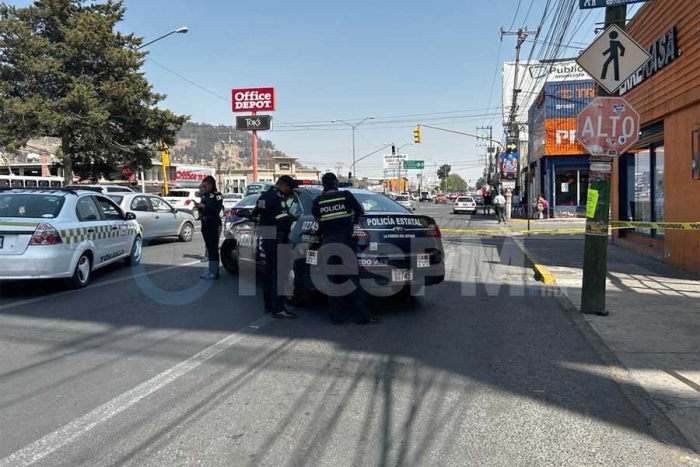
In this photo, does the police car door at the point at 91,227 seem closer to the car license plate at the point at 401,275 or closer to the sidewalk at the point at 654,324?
the car license plate at the point at 401,275

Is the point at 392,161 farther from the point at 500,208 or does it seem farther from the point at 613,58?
the point at 613,58

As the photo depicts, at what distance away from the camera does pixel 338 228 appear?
6508 mm

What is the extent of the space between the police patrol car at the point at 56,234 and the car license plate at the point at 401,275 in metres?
4.80

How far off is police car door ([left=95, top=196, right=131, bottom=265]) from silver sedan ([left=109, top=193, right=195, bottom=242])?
357 cm

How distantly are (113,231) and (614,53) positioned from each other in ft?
27.2

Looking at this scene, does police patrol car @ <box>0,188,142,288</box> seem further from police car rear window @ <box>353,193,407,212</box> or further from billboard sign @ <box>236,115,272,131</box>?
billboard sign @ <box>236,115,272,131</box>

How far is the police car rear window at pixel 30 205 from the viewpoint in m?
8.22

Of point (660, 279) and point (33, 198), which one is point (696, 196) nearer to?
point (660, 279)

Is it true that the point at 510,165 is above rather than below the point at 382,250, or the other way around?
above

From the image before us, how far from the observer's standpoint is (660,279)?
9531 mm

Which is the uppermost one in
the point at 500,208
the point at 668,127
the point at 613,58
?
the point at 613,58

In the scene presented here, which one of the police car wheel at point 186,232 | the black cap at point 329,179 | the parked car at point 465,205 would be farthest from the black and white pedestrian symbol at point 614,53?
the parked car at point 465,205

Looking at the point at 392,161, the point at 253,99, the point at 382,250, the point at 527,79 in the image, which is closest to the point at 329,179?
the point at 382,250

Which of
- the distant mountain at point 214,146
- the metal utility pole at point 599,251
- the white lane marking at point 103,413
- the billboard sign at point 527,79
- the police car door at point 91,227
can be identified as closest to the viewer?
the white lane marking at point 103,413
